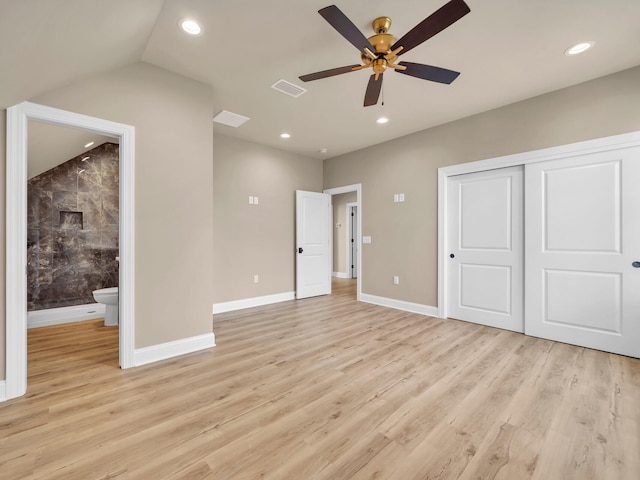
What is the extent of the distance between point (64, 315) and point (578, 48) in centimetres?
652

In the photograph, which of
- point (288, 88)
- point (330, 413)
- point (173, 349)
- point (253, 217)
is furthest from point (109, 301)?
point (288, 88)

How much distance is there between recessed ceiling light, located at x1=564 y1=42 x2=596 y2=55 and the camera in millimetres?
2373

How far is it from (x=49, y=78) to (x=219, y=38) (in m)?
1.23

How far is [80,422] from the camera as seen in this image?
1.78 meters

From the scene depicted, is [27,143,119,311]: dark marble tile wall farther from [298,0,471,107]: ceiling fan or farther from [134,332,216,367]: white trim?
[298,0,471,107]: ceiling fan

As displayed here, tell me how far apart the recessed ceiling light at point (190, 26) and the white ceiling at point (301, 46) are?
4cm

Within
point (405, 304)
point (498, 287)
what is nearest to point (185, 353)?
point (405, 304)

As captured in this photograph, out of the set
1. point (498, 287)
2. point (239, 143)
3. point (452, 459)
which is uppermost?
point (239, 143)

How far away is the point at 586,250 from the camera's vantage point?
9.77 ft

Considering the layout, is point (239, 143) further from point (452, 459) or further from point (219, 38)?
point (452, 459)

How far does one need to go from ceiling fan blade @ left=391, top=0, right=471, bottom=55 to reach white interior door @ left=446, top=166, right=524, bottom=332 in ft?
8.05

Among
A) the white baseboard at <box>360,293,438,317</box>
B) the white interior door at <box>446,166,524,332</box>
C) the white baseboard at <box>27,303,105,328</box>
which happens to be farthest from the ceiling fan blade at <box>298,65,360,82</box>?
the white baseboard at <box>27,303,105,328</box>

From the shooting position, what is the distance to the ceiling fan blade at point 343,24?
1.62 meters

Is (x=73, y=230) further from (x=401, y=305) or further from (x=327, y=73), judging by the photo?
(x=401, y=305)
